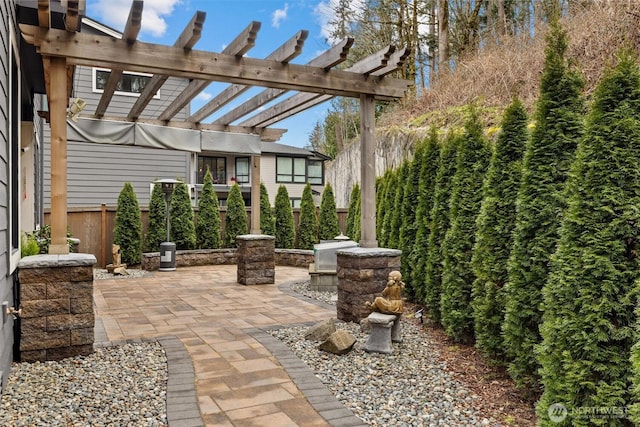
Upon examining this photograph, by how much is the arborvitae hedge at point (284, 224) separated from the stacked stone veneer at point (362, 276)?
6850mm

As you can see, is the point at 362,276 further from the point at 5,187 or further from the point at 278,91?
the point at 5,187

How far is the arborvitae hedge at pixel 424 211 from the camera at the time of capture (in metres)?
5.52

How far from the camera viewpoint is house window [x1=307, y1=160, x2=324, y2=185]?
2387cm

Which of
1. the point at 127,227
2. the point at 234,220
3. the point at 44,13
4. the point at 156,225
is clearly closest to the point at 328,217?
the point at 234,220

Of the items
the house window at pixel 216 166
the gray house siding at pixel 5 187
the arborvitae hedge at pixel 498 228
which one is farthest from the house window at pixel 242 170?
the arborvitae hedge at pixel 498 228

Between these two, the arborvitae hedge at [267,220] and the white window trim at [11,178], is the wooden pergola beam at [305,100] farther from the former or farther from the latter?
the arborvitae hedge at [267,220]

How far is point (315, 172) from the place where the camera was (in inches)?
949

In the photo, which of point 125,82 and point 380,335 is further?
point 125,82

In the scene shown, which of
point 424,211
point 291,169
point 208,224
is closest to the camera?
point 424,211

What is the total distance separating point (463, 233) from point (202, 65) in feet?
9.37

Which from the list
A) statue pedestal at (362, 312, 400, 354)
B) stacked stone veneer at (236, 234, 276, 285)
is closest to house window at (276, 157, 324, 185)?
stacked stone veneer at (236, 234, 276, 285)

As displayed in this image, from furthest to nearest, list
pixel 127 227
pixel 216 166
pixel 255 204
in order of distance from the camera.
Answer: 1. pixel 216 166
2. pixel 127 227
3. pixel 255 204

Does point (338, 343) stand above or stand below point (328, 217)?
below

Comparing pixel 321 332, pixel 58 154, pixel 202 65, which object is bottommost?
pixel 321 332
